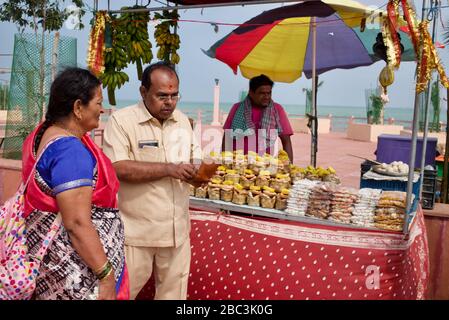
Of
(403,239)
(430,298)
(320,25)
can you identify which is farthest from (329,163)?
(403,239)

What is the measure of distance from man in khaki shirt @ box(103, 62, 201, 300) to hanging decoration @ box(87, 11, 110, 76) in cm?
126

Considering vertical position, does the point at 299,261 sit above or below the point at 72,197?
below

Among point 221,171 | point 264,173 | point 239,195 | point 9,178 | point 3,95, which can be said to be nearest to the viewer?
point 239,195

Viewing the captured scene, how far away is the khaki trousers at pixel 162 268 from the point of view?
2.66 meters

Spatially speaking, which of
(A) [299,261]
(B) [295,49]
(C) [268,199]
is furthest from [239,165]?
(B) [295,49]

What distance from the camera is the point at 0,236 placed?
188 centimetres

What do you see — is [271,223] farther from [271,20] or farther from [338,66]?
[338,66]

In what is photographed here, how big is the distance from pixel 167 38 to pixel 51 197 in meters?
2.68

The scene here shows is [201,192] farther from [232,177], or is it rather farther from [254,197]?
[254,197]

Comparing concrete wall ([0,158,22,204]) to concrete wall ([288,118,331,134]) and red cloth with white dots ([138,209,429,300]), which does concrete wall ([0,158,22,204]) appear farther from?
concrete wall ([288,118,331,134])

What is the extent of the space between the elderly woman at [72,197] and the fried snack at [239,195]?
168 cm

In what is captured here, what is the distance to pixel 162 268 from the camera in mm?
2756

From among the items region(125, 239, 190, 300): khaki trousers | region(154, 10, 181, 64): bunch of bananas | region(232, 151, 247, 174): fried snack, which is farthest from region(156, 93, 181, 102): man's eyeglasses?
region(154, 10, 181, 64): bunch of bananas
